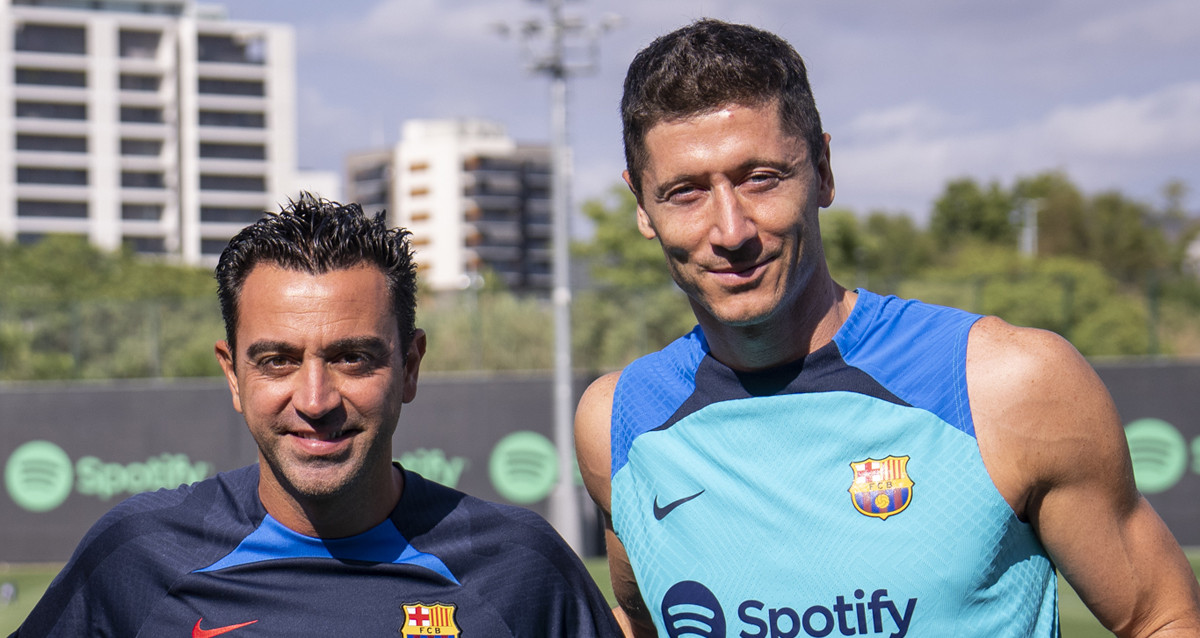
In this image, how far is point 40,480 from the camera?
51.4ft

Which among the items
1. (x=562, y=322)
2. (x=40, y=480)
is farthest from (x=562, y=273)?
(x=40, y=480)

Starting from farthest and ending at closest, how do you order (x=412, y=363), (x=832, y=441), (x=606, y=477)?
(x=606, y=477) < (x=412, y=363) < (x=832, y=441)

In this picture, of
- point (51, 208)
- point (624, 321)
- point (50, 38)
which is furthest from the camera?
point (50, 38)

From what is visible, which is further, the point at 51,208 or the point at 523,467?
the point at 51,208

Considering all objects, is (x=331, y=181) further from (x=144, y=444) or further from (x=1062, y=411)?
(x=1062, y=411)

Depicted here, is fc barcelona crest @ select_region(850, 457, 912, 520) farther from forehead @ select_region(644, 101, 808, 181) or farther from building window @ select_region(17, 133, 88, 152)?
building window @ select_region(17, 133, 88, 152)

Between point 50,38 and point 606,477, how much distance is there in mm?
88832

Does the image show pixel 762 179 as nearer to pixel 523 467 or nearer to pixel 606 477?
pixel 606 477

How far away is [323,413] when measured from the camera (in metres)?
2.48

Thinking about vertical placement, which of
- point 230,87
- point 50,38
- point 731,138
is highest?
point 50,38

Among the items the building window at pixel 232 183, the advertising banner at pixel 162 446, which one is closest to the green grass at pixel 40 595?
the advertising banner at pixel 162 446

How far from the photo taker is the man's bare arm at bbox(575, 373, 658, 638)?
9.30ft

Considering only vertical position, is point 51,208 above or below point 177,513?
above

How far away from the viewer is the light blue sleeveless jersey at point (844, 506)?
2379 mm
